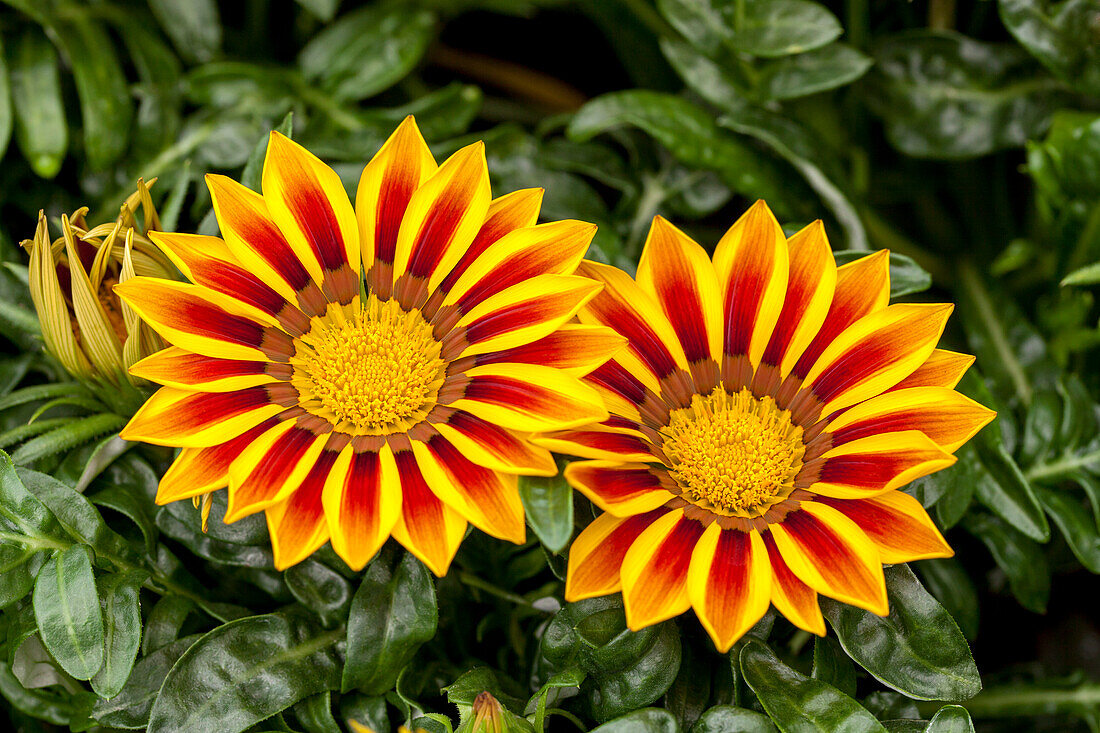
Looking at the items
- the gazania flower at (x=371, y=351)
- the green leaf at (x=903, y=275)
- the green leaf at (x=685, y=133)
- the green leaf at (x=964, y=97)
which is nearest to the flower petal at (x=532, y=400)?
the gazania flower at (x=371, y=351)

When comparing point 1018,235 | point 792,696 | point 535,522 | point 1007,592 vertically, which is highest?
point 535,522

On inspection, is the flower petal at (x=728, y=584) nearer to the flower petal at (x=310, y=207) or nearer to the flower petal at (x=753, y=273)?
the flower petal at (x=753, y=273)

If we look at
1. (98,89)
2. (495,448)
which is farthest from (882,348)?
(98,89)

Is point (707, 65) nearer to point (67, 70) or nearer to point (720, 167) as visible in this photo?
point (720, 167)

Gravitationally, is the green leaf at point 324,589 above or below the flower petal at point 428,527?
below

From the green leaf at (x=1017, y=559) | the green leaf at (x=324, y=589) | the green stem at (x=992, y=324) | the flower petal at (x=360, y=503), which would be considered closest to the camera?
the flower petal at (x=360, y=503)

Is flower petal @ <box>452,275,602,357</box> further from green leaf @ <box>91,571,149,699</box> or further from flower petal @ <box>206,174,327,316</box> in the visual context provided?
green leaf @ <box>91,571,149,699</box>

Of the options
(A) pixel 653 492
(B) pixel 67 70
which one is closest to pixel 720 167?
(A) pixel 653 492
